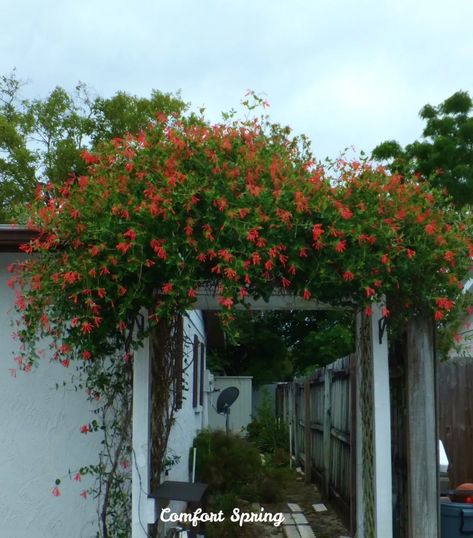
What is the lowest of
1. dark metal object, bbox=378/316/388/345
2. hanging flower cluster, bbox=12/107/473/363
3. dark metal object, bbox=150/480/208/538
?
dark metal object, bbox=150/480/208/538

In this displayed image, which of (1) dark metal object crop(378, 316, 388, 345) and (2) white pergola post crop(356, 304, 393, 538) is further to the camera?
(1) dark metal object crop(378, 316, 388, 345)

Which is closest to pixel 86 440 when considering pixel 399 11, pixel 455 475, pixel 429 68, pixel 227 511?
pixel 227 511

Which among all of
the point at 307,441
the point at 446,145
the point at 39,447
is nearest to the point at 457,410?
the point at 307,441

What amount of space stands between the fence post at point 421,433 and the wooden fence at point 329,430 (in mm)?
957

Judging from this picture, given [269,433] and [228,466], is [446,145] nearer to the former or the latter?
[269,433]

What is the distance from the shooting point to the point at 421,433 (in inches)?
207

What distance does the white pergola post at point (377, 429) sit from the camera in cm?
Result: 520

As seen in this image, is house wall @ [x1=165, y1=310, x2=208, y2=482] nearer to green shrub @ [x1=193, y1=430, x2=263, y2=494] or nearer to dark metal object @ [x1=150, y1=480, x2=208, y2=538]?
green shrub @ [x1=193, y1=430, x2=263, y2=494]

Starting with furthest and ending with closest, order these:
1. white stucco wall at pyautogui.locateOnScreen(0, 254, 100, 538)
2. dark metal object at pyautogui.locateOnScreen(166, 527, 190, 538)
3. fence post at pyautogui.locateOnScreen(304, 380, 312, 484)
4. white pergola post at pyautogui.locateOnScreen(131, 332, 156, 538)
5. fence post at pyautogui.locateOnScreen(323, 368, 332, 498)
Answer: fence post at pyautogui.locateOnScreen(304, 380, 312, 484) < fence post at pyautogui.locateOnScreen(323, 368, 332, 498) < white stucco wall at pyautogui.locateOnScreen(0, 254, 100, 538) < dark metal object at pyautogui.locateOnScreen(166, 527, 190, 538) < white pergola post at pyautogui.locateOnScreen(131, 332, 156, 538)

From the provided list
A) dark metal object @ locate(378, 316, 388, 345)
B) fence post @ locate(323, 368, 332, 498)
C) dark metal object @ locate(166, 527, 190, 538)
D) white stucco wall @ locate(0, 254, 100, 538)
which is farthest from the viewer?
fence post @ locate(323, 368, 332, 498)

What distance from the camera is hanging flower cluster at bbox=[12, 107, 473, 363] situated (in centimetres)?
461

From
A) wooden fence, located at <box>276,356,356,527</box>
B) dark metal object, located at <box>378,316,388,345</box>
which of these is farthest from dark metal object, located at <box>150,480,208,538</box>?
dark metal object, located at <box>378,316,388,345</box>

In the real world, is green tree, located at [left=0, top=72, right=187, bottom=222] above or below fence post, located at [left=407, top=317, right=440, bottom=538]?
above

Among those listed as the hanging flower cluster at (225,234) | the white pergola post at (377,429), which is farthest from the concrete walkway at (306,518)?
the hanging flower cluster at (225,234)
